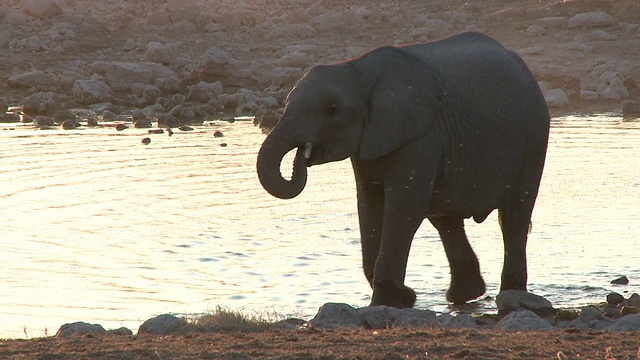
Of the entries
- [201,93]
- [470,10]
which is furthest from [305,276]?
[470,10]

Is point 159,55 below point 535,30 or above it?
below

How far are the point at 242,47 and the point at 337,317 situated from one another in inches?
989

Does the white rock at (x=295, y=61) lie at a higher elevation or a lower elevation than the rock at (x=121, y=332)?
higher

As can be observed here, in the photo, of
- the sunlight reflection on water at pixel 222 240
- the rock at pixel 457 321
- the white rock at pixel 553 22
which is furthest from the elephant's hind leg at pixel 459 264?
Result: the white rock at pixel 553 22

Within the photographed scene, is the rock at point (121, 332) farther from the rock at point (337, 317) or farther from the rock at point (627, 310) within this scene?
the rock at point (627, 310)

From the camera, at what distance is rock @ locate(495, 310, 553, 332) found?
7887mm

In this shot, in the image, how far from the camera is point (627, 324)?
7789mm

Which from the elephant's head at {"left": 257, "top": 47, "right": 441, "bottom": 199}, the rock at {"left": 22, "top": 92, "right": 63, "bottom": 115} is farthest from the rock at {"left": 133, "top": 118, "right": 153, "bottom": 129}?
the elephant's head at {"left": 257, "top": 47, "right": 441, "bottom": 199}

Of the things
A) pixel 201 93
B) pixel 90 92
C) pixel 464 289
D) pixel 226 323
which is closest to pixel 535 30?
pixel 201 93

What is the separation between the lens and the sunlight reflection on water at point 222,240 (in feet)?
32.0

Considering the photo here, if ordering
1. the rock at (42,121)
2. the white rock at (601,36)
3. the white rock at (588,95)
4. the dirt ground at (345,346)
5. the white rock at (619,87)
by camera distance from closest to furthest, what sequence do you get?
the dirt ground at (345,346) < the rock at (42,121) < the white rock at (588,95) < the white rock at (619,87) < the white rock at (601,36)

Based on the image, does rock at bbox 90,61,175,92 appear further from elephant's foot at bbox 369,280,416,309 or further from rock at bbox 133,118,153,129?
elephant's foot at bbox 369,280,416,309

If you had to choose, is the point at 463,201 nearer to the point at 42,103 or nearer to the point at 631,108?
the point at 631,108

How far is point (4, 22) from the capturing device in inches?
1266
